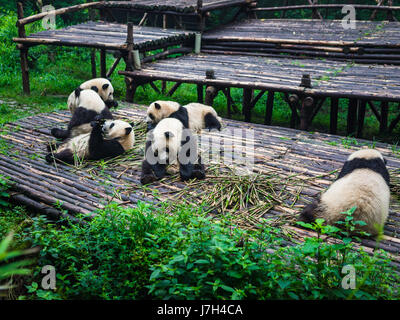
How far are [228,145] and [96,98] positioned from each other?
→ 1.98 metres

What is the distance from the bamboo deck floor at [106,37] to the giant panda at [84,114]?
2940 mm

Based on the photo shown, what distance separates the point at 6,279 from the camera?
2982 mm

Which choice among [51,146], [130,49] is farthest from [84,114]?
[130,49]

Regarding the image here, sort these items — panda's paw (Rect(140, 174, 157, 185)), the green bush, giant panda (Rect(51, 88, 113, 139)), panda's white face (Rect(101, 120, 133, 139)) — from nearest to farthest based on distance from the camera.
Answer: the green bush, panda's paw (Rect(140, 174, 157, 185)), panda's white face (Rect(101, 120, 133, 139)), giant panda (Rect(51, 88, 113, 139))

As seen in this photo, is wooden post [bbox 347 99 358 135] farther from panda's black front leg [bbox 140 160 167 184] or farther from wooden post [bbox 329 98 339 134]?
panda's black front leg [bbox 140 160 167 184]

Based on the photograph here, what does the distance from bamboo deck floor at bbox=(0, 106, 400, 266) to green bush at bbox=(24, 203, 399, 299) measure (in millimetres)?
532

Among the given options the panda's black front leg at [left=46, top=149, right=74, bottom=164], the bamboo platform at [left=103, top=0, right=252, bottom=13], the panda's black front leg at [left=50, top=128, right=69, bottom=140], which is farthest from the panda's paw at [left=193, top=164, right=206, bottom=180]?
the bamboo platform at [left=103, top=0, right=252, bottom=13]

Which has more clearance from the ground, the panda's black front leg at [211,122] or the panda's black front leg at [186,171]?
the panda's black front leg at [211,122]

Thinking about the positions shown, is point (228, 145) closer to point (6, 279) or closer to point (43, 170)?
point (43, 170)

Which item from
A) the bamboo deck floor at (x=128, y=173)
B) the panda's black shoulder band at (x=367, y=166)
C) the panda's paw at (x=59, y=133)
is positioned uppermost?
the panda's black shoulder band at (x=367, y=166)

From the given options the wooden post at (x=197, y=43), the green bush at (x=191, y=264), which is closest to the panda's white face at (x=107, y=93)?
the green bush at (x=191, y=264)

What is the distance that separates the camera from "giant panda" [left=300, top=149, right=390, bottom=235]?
3.18 metres

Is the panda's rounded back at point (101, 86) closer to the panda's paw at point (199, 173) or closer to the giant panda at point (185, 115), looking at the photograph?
the giant panda at point (185, 115)

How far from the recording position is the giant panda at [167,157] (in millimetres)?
4446
